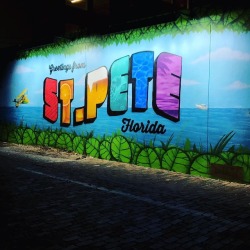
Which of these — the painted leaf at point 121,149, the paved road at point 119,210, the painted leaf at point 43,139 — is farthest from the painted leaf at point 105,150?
the painted leaf at point 43,139

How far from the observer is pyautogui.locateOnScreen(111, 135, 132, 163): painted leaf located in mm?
10289

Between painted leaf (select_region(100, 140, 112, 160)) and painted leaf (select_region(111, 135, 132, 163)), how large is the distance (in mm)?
195

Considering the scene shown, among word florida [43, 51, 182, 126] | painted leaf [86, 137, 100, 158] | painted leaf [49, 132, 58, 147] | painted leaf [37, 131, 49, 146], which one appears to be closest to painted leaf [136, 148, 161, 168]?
word florida [43, 51, 182, 126]

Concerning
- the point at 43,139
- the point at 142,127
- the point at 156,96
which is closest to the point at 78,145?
the point at 43,139

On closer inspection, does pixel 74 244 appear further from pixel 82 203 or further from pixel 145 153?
pixel 145 153

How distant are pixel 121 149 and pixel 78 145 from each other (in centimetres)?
223

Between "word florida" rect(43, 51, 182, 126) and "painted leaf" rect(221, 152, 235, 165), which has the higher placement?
"word florida" rect(43, 51, 182, 126)

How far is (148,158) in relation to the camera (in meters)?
9.66

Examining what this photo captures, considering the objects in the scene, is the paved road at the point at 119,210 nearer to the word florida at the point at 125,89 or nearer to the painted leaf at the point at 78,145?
the word florida at the point at 125,89

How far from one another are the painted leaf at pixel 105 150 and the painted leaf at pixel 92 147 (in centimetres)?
21

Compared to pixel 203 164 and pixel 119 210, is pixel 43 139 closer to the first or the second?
pixel 203 164

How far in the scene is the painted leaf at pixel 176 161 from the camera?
8766 mm

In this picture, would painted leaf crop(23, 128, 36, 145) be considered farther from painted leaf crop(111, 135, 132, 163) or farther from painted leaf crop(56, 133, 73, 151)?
painted leaf crop(111, 135, 132, 163)

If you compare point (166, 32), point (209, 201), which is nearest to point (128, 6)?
point (166, 32)
